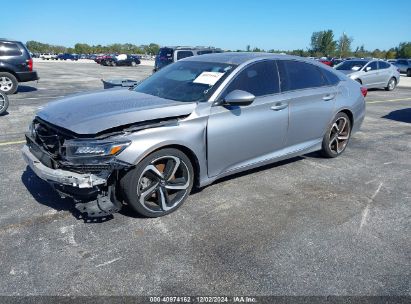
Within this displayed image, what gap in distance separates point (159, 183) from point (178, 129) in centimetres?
56

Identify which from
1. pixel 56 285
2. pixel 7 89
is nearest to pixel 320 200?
pixel 56 285

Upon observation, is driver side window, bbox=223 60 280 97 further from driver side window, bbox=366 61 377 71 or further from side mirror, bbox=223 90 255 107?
driver side window, bbox=366 61 377 71

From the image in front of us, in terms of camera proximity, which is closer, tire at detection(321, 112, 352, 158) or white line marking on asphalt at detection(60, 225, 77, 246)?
white line marking on asphalt at detection(60, 225, 77, 246)

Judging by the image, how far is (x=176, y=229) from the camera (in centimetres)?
326

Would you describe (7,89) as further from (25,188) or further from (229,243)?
(229,243)

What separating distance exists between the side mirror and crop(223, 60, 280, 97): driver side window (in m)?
0.14

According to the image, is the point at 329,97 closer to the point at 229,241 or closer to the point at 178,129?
the point at 178,129

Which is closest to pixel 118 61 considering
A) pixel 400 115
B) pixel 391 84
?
pixel 391 84

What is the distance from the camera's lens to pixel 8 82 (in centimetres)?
1170

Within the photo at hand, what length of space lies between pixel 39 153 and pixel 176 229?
5.07 feet

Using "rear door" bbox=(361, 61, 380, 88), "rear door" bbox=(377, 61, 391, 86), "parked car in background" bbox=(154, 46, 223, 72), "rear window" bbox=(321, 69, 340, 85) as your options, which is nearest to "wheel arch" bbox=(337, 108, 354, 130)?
"rear window" bbox=(321, 69, 340, 85)

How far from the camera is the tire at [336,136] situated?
5219 mm

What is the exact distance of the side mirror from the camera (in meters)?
3.61

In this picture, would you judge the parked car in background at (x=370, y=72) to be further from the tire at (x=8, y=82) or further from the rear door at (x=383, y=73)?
the tire at (x=8, y=82)
